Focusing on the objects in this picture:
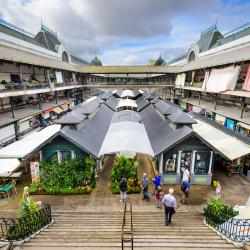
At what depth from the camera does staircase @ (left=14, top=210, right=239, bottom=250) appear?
7.18m

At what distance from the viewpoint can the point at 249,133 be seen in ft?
63.0

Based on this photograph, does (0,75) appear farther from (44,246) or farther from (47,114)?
(44,246)

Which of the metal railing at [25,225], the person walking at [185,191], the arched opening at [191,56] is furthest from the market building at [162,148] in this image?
the arched opening at [191,56]

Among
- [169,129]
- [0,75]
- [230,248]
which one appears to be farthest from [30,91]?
[230,248]

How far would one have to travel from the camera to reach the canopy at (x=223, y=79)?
21388 mm

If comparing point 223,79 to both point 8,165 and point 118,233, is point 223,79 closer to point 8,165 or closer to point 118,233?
point 118,233

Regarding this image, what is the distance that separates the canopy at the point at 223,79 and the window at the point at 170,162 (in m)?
12.8

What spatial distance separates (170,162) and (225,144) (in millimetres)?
4942

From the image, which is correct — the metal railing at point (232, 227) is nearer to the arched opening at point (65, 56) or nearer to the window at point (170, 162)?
the window at point (170, 162)

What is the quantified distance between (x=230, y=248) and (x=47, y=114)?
28138 millimetres

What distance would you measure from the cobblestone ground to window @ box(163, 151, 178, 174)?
1122 mm

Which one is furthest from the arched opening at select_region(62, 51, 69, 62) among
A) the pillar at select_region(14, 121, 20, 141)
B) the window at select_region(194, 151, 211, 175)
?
the window at select_region(194, 151, 211, 175)

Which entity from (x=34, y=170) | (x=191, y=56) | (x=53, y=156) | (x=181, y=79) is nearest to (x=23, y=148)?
(x=34, y=170)

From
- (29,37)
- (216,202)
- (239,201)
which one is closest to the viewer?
(216,202)
